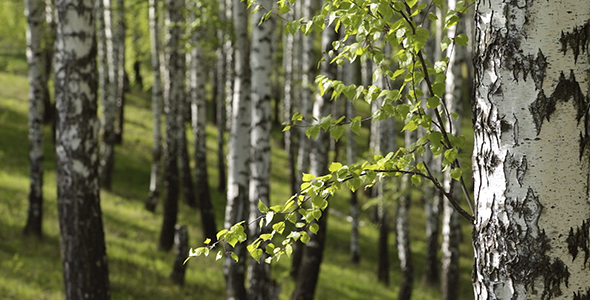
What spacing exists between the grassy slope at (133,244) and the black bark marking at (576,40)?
19.4ft

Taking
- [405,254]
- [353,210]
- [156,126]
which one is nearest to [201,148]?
[156,126]

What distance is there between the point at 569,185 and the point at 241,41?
5687mm

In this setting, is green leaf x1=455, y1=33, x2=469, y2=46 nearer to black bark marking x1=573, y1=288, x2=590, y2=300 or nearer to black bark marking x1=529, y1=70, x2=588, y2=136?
black bark marking x1=529, y1=70, x2=588, y2=136

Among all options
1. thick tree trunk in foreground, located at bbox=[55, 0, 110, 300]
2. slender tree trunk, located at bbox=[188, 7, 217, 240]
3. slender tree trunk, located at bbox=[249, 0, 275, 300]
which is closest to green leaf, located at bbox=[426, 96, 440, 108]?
thick tree trunk in foreground, located at bbox=[55, 0, 110, 300]

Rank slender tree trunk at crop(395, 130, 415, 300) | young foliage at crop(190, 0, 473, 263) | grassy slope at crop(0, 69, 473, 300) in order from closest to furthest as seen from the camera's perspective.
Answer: young foliage at crop(190, 0, 473, 263), grassy slope at crop(0, 69, 473, 300), slender tree trunk at crop(395, 130, 415, 300)

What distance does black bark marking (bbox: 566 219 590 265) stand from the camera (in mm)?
2051

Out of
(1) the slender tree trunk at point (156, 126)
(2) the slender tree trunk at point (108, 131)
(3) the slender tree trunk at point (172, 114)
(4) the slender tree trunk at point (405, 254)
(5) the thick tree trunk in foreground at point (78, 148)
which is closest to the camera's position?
(5) the thick tree trunk in foreground at point (78, 148)

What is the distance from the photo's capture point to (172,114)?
10.3 meters

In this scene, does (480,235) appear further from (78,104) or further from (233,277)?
(233,277)

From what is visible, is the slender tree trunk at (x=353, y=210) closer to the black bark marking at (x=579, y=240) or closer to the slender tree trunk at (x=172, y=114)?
the slender tree trunk at (x=172, y=114)

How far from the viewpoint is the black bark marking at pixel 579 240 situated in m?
2.05

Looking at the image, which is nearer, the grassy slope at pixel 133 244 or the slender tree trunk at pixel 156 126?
the grassy slope at pixel 133 244

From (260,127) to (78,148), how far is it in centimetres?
214

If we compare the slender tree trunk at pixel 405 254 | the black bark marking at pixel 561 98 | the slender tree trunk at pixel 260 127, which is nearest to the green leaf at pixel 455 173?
the black bark marking at pixel 561 98
